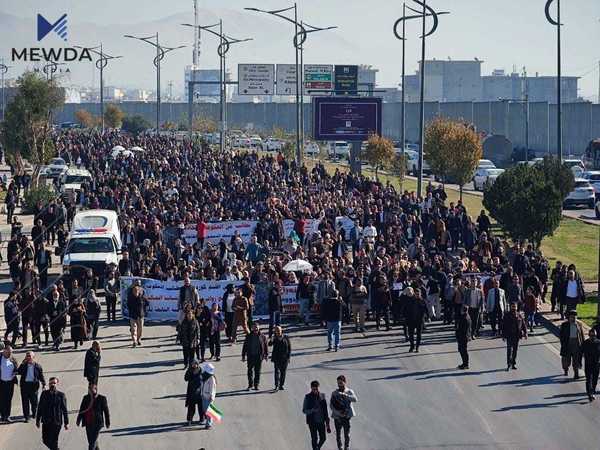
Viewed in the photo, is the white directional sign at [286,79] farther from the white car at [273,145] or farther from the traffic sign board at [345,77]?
the traffic sign board at [345,77]

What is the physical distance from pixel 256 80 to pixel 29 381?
8616 centimetres

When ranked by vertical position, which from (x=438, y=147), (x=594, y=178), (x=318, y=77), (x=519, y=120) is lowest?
(x=594, y=178)

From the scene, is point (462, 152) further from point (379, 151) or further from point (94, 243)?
point (94, 243)

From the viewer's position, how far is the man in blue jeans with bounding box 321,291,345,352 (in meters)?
26.2

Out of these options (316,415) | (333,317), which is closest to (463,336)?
(333,317)

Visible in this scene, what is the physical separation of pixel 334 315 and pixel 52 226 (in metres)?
18.2

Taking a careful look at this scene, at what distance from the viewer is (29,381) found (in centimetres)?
2108

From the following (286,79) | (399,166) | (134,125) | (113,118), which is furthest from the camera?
(113,118)

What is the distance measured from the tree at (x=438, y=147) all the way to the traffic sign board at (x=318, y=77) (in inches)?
1539

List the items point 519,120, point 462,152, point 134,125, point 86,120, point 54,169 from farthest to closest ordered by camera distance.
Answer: point 86,120
point 134,125
point 519,120
point 54,169
point 462,152

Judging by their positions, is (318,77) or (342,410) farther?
(318,77)

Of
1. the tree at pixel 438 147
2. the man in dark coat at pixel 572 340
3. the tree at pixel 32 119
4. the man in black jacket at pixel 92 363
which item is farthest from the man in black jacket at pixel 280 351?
the tree at pixel 32 119

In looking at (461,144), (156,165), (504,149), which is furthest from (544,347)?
(504,149)

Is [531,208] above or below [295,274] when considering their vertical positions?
above
